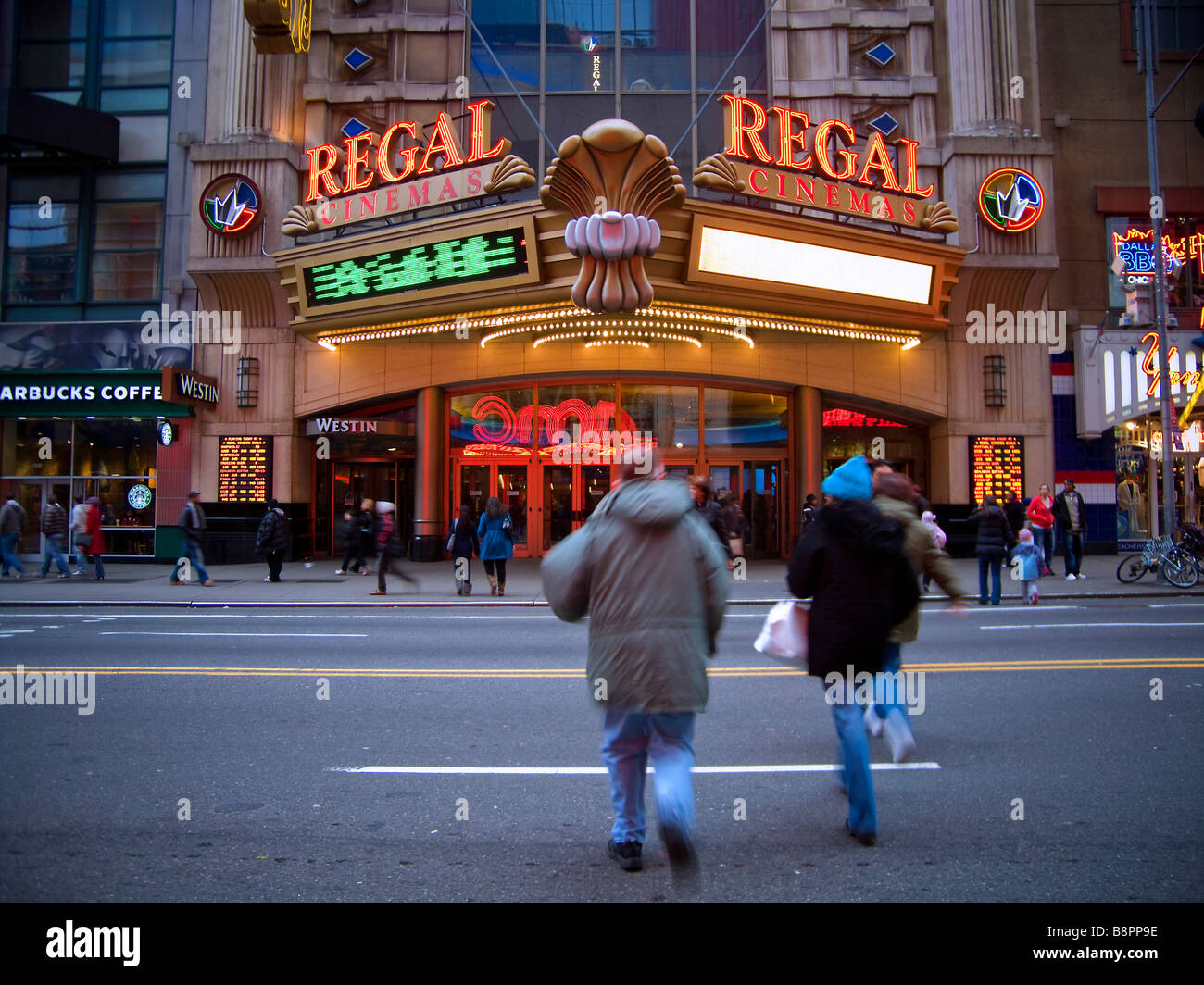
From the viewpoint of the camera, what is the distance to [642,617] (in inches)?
144

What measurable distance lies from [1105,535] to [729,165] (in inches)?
515

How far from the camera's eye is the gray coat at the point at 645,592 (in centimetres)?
360

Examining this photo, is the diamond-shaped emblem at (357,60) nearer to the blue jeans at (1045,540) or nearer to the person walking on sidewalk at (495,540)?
the person walking on sidewalk at (495,540)

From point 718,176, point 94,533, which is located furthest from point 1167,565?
point 94,533

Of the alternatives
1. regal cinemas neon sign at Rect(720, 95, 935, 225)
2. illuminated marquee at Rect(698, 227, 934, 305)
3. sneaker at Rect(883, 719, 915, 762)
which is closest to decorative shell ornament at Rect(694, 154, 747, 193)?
regal cinemas neon sign at Rect(720, 95, 935, 225)

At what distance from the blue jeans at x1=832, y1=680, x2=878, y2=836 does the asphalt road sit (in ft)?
0.49

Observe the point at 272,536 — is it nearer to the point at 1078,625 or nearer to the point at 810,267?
the point at 810,267

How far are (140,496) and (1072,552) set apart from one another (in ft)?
69.2

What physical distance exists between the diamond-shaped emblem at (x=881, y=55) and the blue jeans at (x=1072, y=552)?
12.4 meters

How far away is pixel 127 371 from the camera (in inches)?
794

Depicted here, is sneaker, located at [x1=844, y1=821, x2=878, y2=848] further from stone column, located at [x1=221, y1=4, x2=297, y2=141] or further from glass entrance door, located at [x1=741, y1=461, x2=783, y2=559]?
stone column, located at [x1=221, y1=4, x2=297, y2=141]

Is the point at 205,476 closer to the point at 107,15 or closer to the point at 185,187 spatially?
the point at 185,187

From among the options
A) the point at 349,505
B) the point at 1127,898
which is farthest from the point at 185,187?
the point at 1127,898
